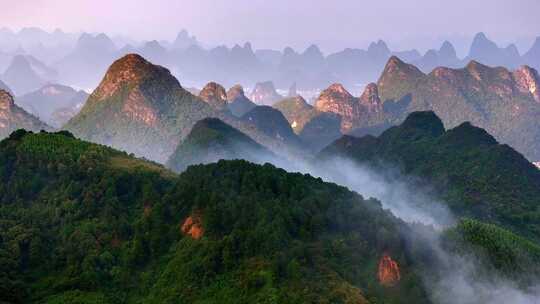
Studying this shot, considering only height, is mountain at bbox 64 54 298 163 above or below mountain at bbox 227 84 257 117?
below

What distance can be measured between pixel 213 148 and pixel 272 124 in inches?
2095

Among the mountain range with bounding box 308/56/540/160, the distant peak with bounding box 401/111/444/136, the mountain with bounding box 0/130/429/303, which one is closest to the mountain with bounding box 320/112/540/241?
the distant peak with bounding box 401/111/444/136

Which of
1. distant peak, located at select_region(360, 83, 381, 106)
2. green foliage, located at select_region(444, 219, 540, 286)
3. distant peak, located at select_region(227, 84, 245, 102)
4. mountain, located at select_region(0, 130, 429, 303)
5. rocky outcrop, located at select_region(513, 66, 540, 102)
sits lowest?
mountain, located at select_region(0, 130, 429, 303)

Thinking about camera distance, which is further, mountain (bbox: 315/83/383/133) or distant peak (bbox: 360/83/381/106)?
distant peak (bbox: 360/83/381/106)

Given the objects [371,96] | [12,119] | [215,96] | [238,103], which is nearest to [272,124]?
[215,96]

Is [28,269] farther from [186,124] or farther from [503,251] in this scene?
Result: [186,124]

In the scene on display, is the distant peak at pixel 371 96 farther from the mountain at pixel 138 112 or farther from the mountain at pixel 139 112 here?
the mountain at pixel 138 112

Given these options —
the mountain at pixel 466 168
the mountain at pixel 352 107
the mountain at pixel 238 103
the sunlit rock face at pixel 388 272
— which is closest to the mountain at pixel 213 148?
the mountain at pixel 466 168

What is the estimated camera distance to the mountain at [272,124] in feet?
440

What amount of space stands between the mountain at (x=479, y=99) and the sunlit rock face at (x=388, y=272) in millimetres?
126329

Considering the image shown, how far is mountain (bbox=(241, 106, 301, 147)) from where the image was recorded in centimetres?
13425

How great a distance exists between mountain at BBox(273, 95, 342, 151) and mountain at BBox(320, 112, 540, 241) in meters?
54.8

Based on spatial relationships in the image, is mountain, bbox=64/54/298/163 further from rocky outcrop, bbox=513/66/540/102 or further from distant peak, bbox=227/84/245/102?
rocky outcrop, bbox=513/66/540/102

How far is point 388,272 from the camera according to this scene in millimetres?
36688
